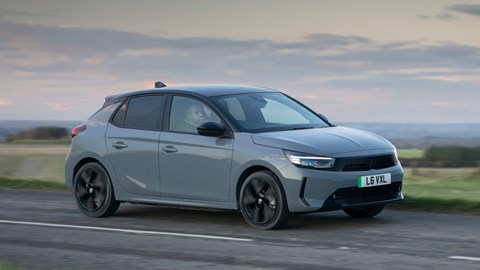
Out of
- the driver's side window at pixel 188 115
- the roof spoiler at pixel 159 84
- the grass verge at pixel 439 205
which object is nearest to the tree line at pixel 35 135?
the roof spoiler at pixel 159 84

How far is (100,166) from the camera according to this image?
544 inches

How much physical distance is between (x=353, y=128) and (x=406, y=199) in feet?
6.74

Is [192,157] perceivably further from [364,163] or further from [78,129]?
[78,129]

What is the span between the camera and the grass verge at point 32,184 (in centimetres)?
1922

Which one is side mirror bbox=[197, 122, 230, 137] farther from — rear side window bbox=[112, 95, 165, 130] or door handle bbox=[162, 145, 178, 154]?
rear side window bbox=[112, 95, 165, 130]

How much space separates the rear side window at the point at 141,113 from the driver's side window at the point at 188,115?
0.77 feet

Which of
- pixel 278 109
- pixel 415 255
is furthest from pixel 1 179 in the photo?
pixel 415 255

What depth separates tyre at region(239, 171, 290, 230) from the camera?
458 inches

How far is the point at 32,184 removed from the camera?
64.9 feet

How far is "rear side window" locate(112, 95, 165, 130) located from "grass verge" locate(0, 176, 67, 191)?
17.4 ft

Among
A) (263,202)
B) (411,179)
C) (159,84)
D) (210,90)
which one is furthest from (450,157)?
(263,202)

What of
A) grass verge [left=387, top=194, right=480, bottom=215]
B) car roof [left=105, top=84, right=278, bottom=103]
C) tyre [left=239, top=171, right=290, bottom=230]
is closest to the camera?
tyre [left=239, top=171, right=290, bottom=230]

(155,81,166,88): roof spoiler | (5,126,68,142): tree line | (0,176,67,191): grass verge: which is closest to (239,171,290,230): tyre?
(155,81,166,88): roof spoiler

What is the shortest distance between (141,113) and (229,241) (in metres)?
3.11
